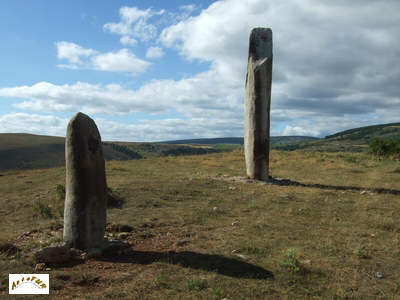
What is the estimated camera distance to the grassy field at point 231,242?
5.98 m

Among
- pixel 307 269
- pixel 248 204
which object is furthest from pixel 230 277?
pixel 248 204

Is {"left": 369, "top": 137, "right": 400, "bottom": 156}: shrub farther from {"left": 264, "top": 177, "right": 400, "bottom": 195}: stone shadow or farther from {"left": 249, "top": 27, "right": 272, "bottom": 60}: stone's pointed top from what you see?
{"left": 249, "top": 27, "right": 272, "bottom": 60}: stone's pointed top

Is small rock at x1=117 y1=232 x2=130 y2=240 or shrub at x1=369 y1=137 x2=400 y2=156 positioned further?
shrub at x1=369 y1=137 x2=400 y2=156

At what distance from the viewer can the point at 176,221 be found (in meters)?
10.5

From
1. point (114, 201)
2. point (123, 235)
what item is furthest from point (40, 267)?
point (114, 201)

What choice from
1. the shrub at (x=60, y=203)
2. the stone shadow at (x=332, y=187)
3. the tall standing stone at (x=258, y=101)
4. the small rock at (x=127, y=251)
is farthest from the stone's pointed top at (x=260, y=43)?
the small rock at (x=127, y=251)

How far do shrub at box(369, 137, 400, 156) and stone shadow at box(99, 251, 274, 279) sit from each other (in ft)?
97.7

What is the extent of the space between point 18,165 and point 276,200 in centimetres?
8451

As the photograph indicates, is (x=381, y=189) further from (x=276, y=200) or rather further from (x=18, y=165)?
(x=18, y=165)

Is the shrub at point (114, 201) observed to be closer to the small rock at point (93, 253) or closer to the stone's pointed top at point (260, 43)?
the small rock at point (93, 253)

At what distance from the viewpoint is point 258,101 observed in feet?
56.9

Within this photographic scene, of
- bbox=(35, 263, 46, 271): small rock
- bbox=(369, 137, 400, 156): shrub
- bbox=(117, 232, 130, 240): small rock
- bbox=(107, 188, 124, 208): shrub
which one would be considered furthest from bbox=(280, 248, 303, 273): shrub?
bbox=(369, 137, 400, 156): shrub

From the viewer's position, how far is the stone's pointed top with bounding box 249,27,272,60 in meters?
17.7

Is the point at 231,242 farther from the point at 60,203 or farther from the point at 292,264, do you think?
the point at 60,203
